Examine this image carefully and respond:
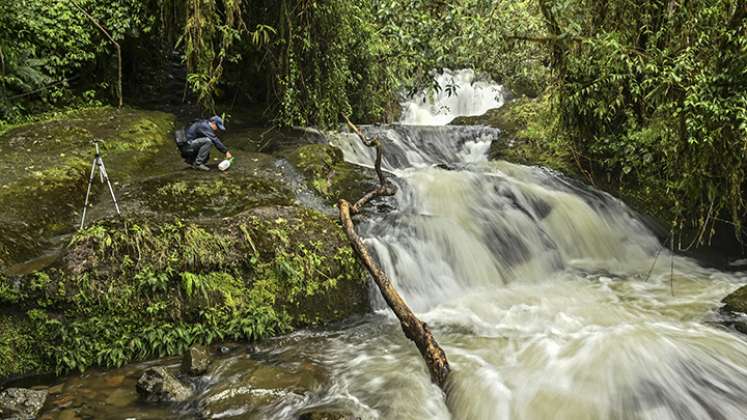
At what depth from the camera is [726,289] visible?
679 cm

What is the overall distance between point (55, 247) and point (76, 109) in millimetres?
5467

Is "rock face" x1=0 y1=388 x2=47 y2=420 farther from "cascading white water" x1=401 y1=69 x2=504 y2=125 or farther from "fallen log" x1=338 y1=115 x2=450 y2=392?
"cascading white water" x1=401 y1=69 x2=504 y2=125

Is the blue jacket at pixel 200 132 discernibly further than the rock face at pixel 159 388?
Yes

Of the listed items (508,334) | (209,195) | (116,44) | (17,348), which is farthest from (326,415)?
(116,44)

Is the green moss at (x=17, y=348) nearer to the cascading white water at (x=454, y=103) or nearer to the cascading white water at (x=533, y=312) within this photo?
the cascading white water at (x=533, y=312)

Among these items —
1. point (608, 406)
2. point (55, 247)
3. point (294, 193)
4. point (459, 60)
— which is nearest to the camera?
point (608, 406)

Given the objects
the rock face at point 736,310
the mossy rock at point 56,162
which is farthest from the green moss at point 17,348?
the rock face at point 736,310

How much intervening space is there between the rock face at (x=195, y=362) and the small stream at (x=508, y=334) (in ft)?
0.44

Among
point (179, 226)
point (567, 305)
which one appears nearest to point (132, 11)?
point (179, 226)

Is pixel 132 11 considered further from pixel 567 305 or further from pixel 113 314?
pixel 567 305

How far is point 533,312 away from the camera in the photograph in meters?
6.10

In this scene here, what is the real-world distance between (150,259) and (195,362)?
136cm

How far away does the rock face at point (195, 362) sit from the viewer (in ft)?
15.2

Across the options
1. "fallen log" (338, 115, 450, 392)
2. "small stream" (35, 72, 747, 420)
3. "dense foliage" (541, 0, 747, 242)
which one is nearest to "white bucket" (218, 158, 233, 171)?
"small stream" (35, 72, 747, 420)
